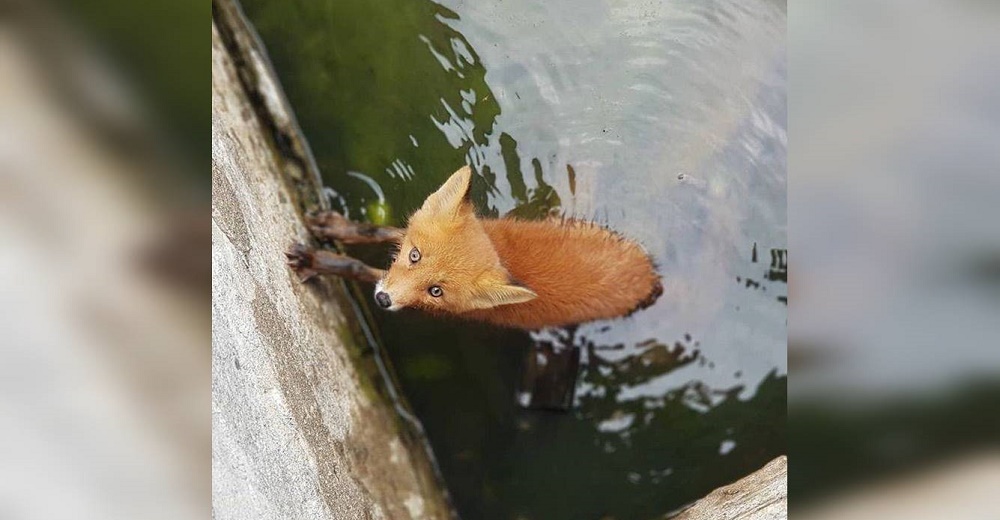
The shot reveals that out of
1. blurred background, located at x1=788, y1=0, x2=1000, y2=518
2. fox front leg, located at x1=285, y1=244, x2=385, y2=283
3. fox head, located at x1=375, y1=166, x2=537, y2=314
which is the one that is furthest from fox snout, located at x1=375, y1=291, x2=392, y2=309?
blurred background, located at x1=788, y1=0, x2=1000, y2=518

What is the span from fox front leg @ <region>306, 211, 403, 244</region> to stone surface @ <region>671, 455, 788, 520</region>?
201 centimetres

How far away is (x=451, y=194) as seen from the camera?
2873 mm

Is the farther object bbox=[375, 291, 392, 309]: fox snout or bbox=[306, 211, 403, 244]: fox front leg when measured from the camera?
bbox=[306, 211, 403, 244]: fox front leg

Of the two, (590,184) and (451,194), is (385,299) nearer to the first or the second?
(451,194)

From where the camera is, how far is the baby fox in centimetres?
280

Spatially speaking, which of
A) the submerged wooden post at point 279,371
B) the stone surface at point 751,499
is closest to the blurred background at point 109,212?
the submerged wooden post at point 279,371

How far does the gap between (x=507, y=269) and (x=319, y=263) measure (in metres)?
0.95

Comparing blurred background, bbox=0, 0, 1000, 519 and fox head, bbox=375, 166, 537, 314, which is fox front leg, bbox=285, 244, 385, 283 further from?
blurred background, bbox=0, 0, 1000, 519

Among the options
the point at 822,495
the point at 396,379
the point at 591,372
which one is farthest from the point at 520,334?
the point at 822,495

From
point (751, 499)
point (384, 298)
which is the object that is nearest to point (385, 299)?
point (384, 298)

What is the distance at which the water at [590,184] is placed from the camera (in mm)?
2916

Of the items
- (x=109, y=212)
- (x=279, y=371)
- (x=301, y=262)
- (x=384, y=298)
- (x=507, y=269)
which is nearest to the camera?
(x=109, y=212)

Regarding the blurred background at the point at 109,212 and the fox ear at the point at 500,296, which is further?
the fox ear at the point at 500,296

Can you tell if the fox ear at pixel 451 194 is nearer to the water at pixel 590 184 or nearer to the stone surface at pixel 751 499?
the water at pixel 590 184
